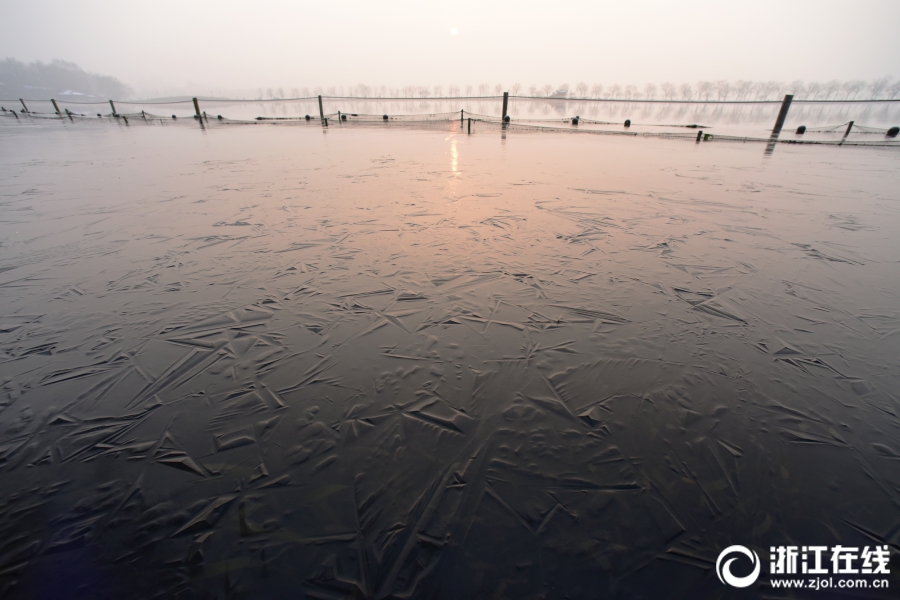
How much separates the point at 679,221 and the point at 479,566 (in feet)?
17.4

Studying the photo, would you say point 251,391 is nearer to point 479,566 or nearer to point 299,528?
point 299,528

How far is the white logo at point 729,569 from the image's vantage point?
4.51ft

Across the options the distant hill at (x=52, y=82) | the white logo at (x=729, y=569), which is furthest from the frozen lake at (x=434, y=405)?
the distant hill at (x=52, y=82)

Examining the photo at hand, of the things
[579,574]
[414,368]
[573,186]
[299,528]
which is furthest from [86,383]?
[573,186]

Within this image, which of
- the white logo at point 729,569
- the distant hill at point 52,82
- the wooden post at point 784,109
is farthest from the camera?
the distant hill at point 52,82

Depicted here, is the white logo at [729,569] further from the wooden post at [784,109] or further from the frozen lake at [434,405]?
the wooden post at [784,109]

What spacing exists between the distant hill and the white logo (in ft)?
513

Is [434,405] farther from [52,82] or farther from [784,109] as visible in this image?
[52,82]

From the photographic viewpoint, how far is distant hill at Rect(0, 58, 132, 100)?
353 ft

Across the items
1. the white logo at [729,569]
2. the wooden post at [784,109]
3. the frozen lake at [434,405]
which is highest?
the wooden post at [784,109]

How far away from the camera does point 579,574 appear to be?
1382mm

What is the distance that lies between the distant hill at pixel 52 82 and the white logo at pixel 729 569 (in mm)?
156439

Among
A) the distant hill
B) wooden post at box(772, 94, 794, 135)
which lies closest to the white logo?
wooden post at box(772, 94, 794, 135)

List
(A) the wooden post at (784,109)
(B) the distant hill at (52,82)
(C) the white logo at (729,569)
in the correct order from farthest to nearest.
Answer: (B) the distant hill at (52,82) < (A) the wooden post at (784,109) < (C) the white logo at (729,569)
